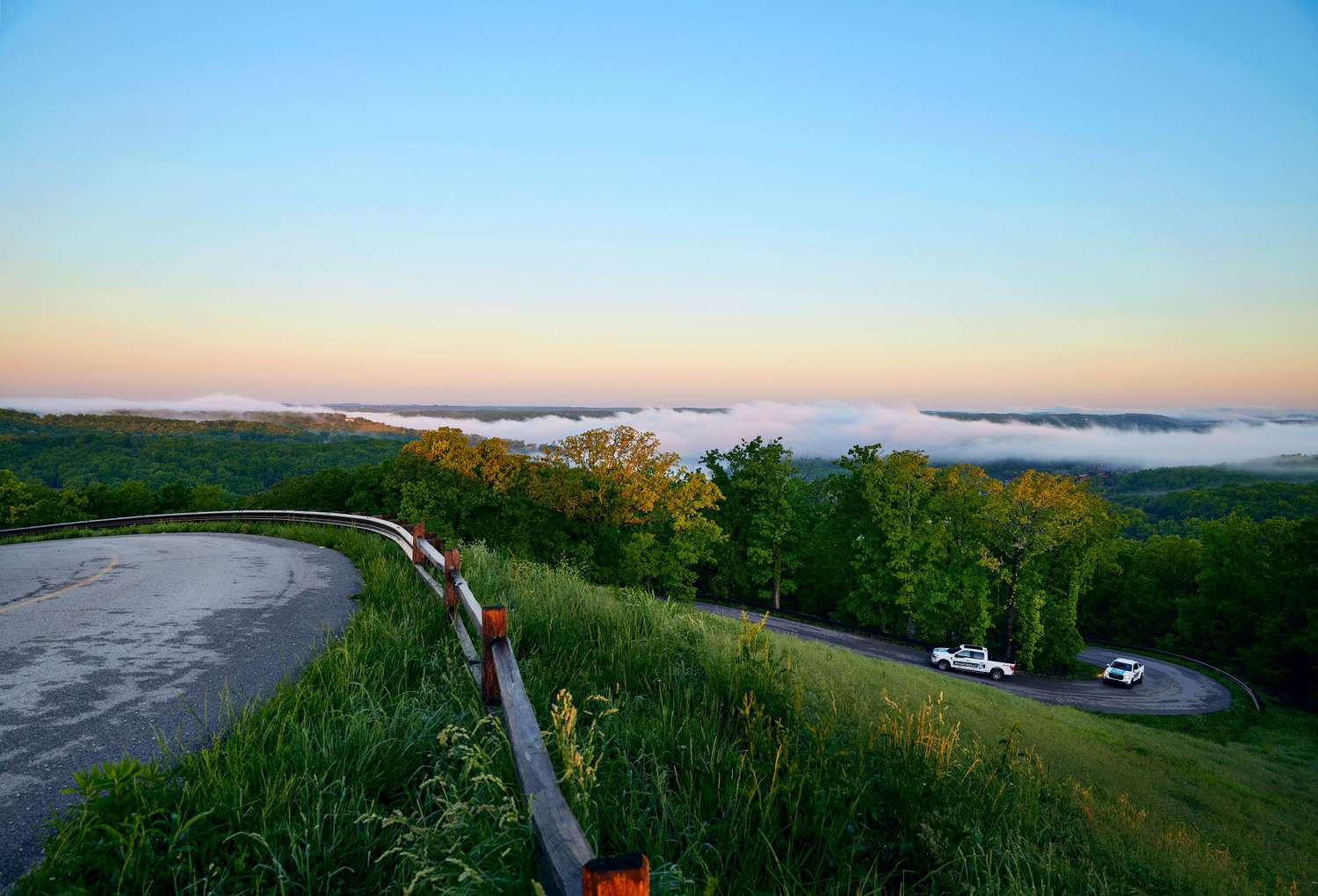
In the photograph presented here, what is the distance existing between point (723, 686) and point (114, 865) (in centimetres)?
408

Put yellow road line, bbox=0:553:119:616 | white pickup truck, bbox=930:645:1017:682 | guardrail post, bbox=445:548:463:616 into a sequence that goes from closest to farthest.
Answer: guardrail post, bbox=445:548:463:616
yellow road line, bbox=0:553:119:616
white pickup truck, bbox=930:645:1017:682

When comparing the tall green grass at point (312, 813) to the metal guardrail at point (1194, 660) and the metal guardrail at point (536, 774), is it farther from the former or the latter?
the metal guardrail at point (1194, 660)

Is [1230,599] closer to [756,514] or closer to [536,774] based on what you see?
[756,514]

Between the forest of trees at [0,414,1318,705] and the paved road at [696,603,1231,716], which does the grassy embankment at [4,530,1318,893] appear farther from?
the forest of trees at [0,414,1318,705]

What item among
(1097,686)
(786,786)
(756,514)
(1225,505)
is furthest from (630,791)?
(1225,505)

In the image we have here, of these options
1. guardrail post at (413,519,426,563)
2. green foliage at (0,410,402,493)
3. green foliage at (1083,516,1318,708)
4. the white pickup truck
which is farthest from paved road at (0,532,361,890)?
green foliage at (0,410,402,493)

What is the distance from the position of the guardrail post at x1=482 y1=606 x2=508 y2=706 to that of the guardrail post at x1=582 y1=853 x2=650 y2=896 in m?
2.51

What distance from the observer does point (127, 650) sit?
22.1ft

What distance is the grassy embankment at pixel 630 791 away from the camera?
282 cm

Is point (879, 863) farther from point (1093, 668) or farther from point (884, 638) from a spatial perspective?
point (1093, 668)

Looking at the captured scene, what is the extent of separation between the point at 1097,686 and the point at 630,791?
140 ft

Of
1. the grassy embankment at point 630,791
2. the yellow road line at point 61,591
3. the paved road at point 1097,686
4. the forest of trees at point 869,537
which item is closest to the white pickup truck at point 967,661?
the paved road at point 1097,686

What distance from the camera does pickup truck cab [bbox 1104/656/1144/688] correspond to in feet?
114

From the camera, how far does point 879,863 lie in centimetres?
354
